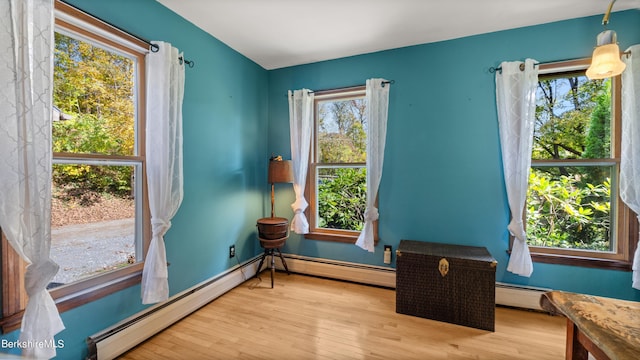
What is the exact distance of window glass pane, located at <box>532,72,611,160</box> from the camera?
2.13 m

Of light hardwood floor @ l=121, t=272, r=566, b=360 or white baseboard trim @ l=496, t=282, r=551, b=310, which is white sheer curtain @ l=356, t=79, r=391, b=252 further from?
white baseboard trim @ l=496, t=282, r=551, b=310

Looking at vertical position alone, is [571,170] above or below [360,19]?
below

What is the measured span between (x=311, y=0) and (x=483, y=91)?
5.86 ft

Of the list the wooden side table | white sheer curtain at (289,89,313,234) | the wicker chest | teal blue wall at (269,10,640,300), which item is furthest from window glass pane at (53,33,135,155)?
the wicker chest

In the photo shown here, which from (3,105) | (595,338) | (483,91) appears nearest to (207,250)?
(3,105)

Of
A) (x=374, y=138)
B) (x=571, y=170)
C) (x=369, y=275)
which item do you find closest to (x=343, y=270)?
(x=369, y=275)

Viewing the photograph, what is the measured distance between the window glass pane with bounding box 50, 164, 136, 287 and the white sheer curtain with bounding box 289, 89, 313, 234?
1.56 meters

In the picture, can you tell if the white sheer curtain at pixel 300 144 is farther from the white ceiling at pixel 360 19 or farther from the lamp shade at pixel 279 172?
the white ceiling at pixel 360 19

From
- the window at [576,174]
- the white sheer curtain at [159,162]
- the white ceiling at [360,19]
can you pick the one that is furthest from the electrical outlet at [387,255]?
the white ceiling at [360,19]

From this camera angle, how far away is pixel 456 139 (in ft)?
8.07

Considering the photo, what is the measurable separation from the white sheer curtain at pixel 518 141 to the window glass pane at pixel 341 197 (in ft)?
4.46

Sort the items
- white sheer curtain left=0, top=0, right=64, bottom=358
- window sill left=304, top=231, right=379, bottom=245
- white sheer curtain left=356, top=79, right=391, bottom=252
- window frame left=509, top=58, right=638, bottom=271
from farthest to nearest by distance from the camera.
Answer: window sill left=304, top=231, right=379, bottom=245, white sheer curtain left=356, top=79, right=391, bottom=252, window frame left=509, top=58, right=638, bottom=271, white sheer curtain left=0, top=0, right=64, bottom=358

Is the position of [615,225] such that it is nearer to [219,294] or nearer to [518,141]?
[518,141]

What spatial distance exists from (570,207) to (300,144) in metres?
2.69
